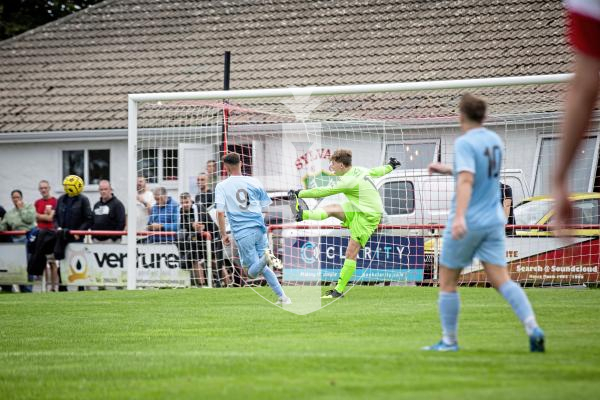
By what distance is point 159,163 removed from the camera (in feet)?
71.4

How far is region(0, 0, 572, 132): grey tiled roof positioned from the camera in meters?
25.5

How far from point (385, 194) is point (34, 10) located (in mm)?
22315

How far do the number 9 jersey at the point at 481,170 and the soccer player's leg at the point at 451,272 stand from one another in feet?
0.44

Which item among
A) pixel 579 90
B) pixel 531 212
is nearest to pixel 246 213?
pixel 531 212

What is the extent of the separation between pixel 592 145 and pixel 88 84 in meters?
14.7

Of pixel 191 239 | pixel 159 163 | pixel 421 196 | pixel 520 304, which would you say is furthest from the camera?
pixel 159 163

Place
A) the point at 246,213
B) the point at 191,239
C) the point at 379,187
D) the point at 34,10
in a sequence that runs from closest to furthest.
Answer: the point at 246,213
the point at 191,239
the point at 379,187
the point at 34,10

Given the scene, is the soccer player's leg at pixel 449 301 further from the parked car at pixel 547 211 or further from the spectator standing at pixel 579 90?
the parked car at pixel 547 211

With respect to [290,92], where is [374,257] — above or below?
below

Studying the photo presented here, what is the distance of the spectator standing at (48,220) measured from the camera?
2050 cm

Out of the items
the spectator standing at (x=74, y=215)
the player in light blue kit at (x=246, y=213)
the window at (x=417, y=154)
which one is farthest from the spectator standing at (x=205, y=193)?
the player in light blue kit at (x=246, y=213)

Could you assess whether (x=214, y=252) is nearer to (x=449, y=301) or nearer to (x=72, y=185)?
(x=72, y=185)

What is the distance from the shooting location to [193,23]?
99.3 feet

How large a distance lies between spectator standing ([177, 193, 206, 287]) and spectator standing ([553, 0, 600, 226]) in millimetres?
15369
